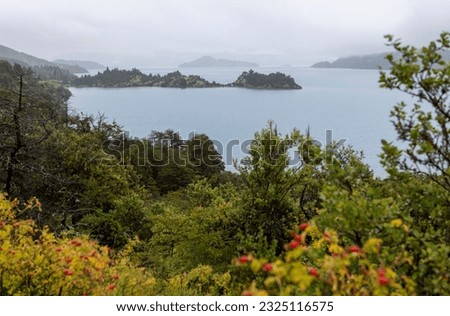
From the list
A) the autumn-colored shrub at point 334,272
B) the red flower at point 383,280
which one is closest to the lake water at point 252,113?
the autumn-colored shrub at point 334,272

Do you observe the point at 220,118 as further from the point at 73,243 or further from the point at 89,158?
the point at 73,243

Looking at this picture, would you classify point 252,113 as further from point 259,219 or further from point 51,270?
point 51,270

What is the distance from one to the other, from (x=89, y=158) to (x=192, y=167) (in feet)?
111

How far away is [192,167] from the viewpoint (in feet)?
189

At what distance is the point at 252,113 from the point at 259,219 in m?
→ 127

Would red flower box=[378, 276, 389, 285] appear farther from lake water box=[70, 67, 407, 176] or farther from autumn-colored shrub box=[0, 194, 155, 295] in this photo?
lake water box=[70, 67, 407, 176]

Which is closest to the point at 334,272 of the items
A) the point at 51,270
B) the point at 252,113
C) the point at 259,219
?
the point at 51,270

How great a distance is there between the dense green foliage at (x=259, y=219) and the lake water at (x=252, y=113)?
53.9m

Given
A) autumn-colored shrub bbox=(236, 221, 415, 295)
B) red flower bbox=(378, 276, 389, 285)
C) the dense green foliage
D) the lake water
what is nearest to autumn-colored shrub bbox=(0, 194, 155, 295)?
the dense green foliage

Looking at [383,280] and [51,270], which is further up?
[383,280]

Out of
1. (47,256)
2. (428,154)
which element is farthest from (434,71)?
(47,256)

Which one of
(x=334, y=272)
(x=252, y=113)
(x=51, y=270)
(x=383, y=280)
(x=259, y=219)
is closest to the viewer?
(x=383, y=280)

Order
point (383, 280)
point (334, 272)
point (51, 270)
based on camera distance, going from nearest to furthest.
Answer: point (383, 280), point (334, 272), point (51, 270)

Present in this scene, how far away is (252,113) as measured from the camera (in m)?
140
